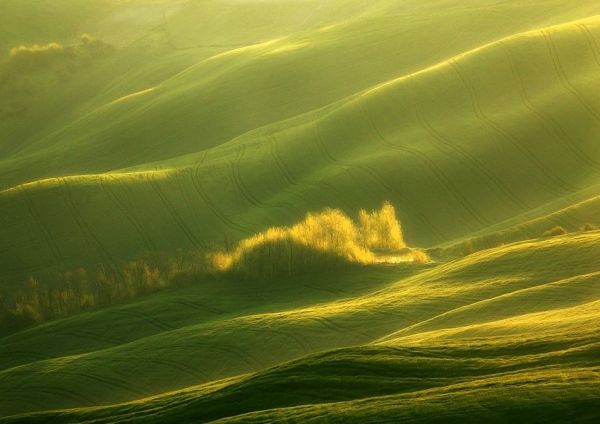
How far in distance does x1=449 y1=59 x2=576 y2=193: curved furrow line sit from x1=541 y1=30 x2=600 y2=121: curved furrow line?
4.38m

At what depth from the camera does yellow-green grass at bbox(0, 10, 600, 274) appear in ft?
137

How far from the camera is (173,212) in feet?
145

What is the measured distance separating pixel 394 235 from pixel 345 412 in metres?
21.5

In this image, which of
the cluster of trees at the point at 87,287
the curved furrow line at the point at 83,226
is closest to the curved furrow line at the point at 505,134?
the cluster of trees at the point at 87,287

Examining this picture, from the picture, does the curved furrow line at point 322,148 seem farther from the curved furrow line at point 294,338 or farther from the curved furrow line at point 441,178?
the curved furrow line at point 294,338

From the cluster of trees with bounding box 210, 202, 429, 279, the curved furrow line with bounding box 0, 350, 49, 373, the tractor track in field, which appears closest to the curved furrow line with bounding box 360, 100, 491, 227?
the cluster of trees with bounding box 210, 202, 429, 279

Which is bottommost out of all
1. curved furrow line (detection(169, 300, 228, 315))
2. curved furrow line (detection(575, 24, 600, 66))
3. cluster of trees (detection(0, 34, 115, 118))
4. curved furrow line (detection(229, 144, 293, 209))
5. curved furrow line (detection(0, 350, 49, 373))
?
curved furrow line (detection(0, 350, 49, 373))

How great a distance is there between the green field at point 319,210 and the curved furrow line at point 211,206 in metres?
0.24

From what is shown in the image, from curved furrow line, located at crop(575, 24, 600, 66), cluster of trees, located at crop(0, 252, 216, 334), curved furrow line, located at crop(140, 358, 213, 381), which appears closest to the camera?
curved furrow line, located at crop(140, 358, 213, 381)

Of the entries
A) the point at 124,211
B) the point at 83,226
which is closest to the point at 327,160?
the point at 124,211

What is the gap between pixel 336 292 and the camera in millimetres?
30703

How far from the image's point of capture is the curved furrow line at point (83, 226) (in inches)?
1561

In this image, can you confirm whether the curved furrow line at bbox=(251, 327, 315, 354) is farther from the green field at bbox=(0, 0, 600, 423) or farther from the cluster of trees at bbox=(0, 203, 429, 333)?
the cluster of trees at bbox=(0, 203, 429, 333)

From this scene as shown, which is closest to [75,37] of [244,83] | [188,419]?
[244,83]
